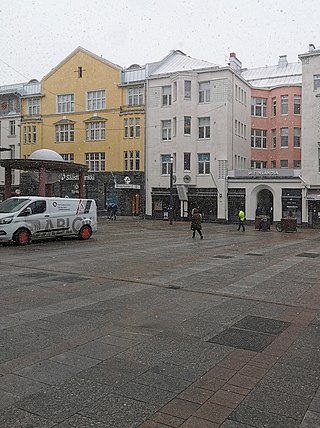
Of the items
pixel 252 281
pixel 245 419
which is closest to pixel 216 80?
pixel 252 281

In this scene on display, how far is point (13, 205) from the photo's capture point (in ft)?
63.3

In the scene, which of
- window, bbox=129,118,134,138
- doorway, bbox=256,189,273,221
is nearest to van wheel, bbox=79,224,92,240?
doorway, bbox=256,189,273,221

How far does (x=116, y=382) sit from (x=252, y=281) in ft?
23.2

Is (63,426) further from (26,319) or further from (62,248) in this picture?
(62,248)

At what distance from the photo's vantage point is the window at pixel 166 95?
46.5m

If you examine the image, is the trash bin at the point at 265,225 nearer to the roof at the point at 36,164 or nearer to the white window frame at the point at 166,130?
the roof at the point at 36,164

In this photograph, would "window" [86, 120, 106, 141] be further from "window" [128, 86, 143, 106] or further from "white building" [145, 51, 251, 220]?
"white building" [145, 51, 251, 220]

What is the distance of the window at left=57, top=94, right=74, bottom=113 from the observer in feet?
172

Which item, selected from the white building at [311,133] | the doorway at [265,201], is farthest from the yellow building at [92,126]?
the white building at [311,133]

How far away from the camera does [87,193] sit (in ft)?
166

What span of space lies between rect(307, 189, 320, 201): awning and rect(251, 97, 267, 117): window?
47.6 feet

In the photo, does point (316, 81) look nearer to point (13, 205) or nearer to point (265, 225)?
point (265, 225)

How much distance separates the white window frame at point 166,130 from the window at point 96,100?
779 cm

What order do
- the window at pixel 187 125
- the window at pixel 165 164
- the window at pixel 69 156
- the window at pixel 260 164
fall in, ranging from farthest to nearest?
the window at pixel 69 156 → the window at pixel 260 164 → the window at pixel 165 164 → the window at pixel 187 125
